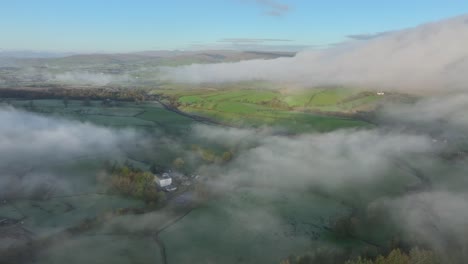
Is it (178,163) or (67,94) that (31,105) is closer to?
(67,94)

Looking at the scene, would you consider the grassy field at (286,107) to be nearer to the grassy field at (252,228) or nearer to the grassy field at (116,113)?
the grassy field at (116,113)

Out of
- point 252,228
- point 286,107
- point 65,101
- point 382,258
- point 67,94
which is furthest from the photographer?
point 67,94

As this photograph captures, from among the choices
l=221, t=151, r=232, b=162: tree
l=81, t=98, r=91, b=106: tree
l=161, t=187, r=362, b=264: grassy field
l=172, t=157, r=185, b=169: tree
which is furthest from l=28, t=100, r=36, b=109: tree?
l=161, t=187, r=362, b=264: grassy field

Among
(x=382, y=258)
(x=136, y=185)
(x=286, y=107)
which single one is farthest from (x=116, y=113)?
(x=382, y=258)

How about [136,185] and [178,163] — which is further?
[178,163]

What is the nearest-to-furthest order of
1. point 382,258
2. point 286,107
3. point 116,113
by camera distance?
point 382,258 → point 116,113 → point 286,107

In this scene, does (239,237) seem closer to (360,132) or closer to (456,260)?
(456,260)

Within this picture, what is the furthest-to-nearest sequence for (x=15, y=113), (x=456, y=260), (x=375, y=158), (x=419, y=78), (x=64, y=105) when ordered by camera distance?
1. (x=419, y=78)
2. (x=64, y=105)
3. (x=15, y=113)
4. (x=375, y=158)
5. (x=456, y=260)

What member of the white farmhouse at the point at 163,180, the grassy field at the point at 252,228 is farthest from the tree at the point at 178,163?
the grassy field at the point at 252,228

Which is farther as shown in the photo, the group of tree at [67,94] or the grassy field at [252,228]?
the group of tree at [67,94]

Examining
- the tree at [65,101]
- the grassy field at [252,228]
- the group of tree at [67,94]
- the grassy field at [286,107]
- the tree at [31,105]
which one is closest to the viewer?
the grassy field at [252,228]

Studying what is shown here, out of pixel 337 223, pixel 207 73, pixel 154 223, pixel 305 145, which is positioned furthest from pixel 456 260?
pixel 207 73
